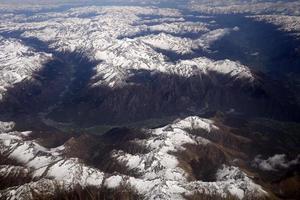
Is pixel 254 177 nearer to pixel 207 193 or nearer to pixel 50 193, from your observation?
pixel 207 193

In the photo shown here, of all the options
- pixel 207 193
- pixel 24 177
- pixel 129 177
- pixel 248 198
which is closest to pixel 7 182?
pixel 24 177

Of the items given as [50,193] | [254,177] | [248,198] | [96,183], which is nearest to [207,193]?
[248,198]

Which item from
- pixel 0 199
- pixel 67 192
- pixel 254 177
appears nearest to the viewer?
pixel 0 199

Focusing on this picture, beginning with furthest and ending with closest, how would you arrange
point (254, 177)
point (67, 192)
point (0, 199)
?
point (254, 177), point (67, 192), point (0, 199)

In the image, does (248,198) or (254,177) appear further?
(254,177)

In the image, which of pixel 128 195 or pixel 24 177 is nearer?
pixel 128 195

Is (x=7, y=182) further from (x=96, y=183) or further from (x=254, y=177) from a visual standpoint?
(x=254, y=177)

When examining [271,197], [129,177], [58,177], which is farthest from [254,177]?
[58,177]
